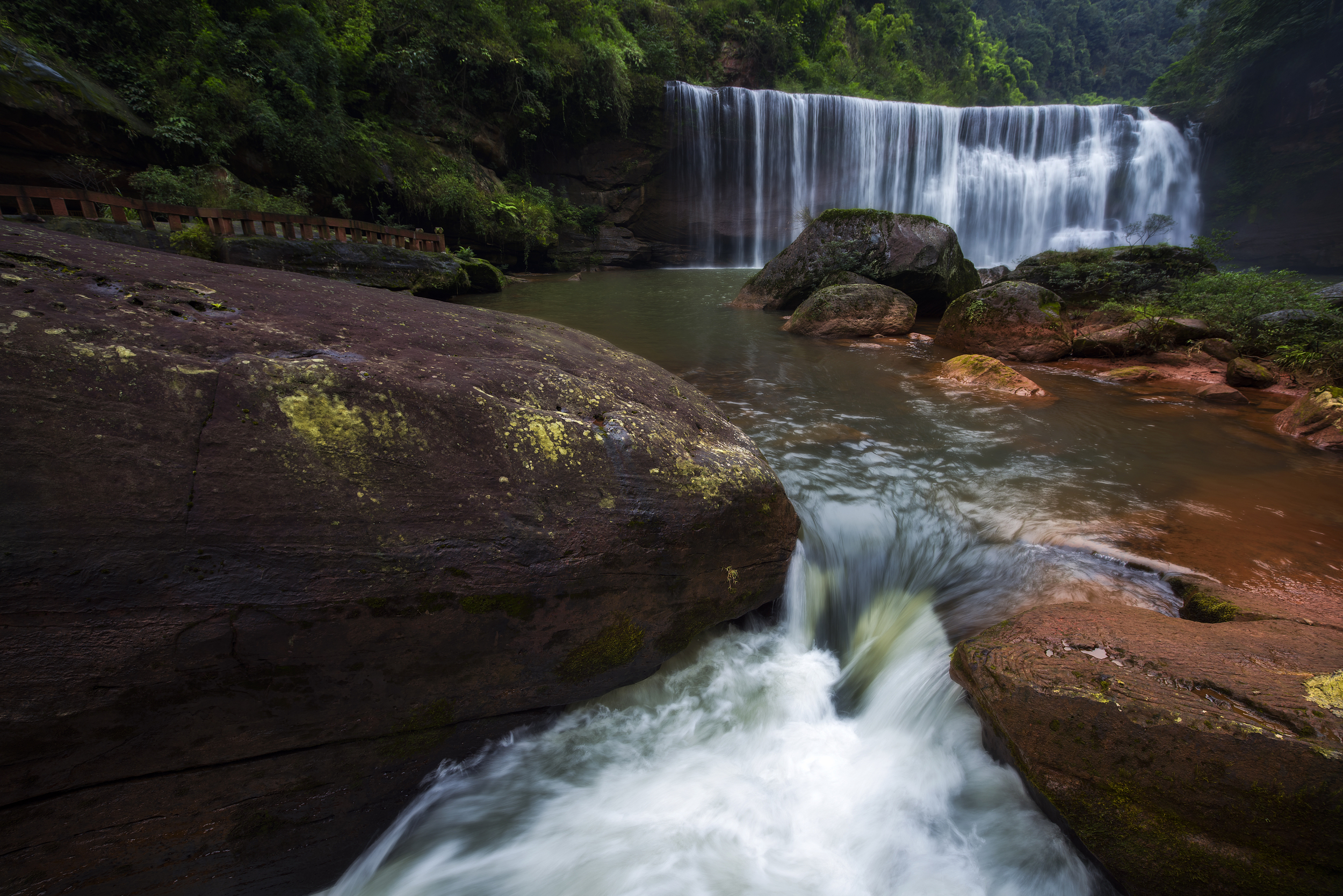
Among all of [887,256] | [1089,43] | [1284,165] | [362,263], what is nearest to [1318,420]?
[887,256]

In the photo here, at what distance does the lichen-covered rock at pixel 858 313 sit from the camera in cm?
869

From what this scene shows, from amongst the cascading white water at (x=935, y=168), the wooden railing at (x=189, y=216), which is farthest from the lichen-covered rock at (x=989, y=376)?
the cascading white water at (x=935, y=168)

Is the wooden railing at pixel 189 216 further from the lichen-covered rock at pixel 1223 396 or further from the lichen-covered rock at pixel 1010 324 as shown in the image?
the lichen-covered rock at pixel 1223 396

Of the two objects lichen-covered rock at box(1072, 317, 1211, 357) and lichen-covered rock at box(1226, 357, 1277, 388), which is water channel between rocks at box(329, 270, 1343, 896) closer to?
lichen-covered rock at box(1226, 357, 1277, 388)

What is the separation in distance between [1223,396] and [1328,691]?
18.7 ft

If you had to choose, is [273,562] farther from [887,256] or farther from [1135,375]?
[887,256]

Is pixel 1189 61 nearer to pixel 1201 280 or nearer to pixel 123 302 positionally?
pixel 1201 280

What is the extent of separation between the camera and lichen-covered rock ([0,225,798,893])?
146cm

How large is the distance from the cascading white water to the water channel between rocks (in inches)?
820

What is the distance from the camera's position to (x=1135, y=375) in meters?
6.56

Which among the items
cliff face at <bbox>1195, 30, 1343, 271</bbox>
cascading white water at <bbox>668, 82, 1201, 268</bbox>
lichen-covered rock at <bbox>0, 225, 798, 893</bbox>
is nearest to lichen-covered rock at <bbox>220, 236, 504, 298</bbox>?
lichen-covered rock at <bbox>0, 225, 798, 893</bbox>

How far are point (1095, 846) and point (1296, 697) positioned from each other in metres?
0.76

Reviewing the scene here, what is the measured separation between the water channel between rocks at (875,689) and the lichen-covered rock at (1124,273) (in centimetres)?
479

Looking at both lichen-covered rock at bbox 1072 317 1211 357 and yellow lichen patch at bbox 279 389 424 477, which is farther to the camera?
lichen-covered rock at bbox 1072 317 1211 357
